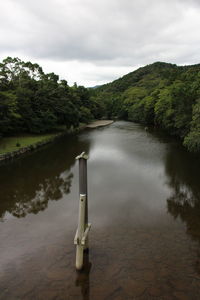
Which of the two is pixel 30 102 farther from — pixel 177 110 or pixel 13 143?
pixel 177 110

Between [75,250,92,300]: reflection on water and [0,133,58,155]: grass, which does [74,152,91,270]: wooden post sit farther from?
[0,133,58,155]: grass

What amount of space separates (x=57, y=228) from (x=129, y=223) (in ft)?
9.91

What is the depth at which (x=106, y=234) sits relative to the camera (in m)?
8.17

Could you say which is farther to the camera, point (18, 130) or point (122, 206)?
point (18, 130)

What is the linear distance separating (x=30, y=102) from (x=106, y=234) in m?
25.4

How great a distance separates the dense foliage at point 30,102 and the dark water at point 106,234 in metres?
9.97

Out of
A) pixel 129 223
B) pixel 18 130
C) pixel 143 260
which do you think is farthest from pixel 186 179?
pixel 18 130

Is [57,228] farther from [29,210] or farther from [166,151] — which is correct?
[166,151]

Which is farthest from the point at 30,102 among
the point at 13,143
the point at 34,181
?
the point at 34,181

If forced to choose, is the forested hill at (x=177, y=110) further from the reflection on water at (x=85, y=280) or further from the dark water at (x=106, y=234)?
the reflection on water at (x=85, y=280)

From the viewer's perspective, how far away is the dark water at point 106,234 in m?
5.84

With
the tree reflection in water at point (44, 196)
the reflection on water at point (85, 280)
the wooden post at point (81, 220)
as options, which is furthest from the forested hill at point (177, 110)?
the reflection on water at point (85, 280)

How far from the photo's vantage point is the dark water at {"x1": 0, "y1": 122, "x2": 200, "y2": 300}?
19.2 feet

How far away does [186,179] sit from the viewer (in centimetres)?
1454
